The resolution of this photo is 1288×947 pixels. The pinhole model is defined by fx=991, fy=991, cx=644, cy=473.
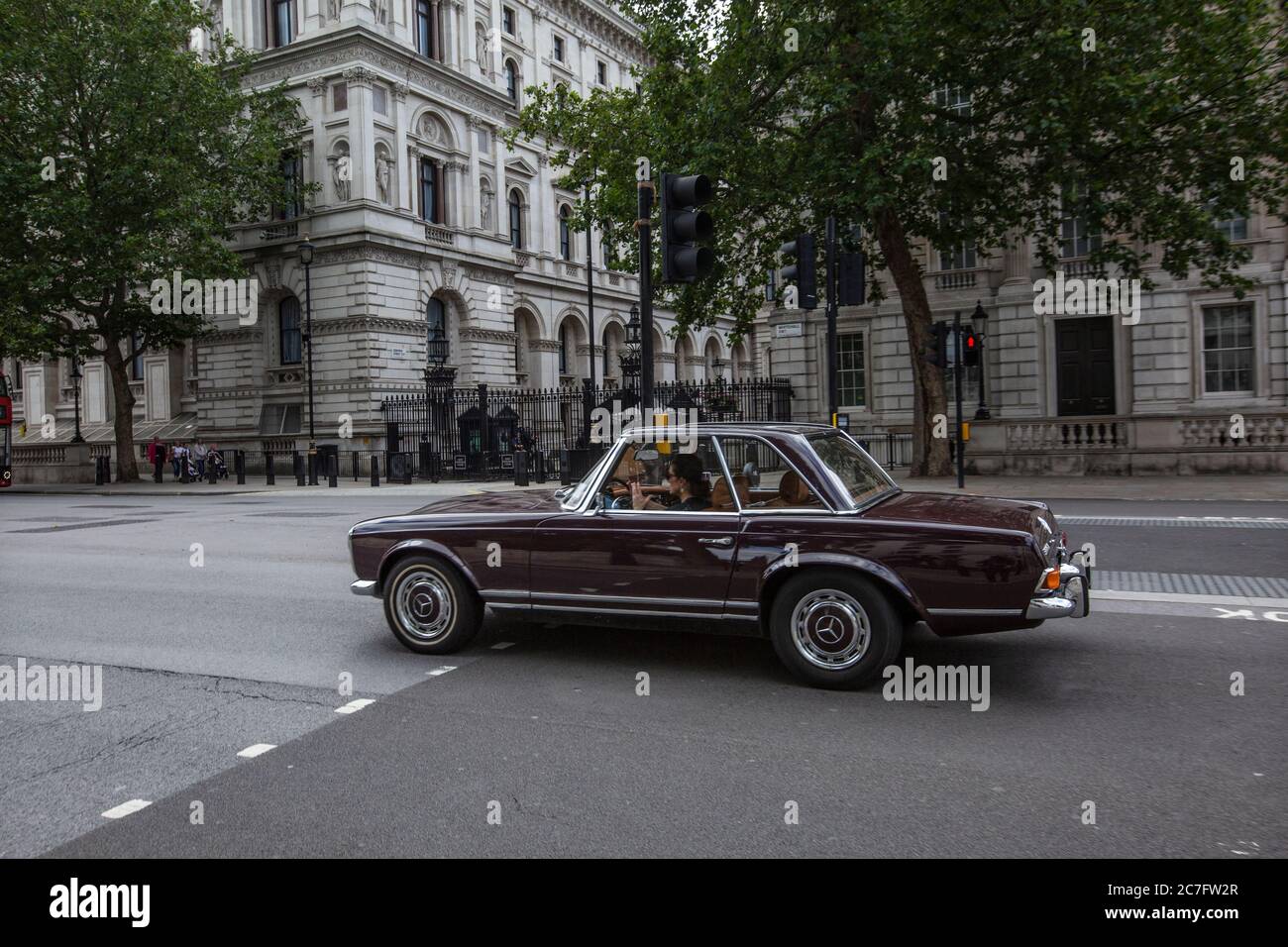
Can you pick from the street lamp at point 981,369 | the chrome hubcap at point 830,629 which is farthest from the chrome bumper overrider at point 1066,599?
the street lamp at point 981,369

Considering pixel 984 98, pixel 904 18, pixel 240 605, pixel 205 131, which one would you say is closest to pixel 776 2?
pixel 904 18

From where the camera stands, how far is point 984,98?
20984 mm

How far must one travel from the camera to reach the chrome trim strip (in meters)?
5.11

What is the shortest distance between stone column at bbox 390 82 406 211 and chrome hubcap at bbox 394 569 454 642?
34264 mm

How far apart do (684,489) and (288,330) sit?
3707 centimetres

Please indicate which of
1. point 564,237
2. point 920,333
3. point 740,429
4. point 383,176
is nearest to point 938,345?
point 920,333

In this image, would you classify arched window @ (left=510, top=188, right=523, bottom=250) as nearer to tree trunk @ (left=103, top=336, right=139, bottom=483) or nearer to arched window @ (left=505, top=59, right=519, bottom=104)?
arched window @ (left=505, top=59, right=519, bottom=104)

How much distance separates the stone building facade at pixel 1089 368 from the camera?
23.0 metres

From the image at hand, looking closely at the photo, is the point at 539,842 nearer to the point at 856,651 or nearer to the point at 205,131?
the point at 856,651

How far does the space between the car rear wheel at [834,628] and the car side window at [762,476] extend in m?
0.53

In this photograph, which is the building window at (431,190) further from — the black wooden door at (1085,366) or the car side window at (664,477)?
the car side window at (664,477)

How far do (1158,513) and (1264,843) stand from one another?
40.7 feet

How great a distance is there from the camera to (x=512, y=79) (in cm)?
4869

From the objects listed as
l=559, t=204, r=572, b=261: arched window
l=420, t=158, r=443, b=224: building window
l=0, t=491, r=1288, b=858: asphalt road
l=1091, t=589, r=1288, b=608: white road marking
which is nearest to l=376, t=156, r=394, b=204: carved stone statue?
l=420, t=158, r=443, b=224: building window
